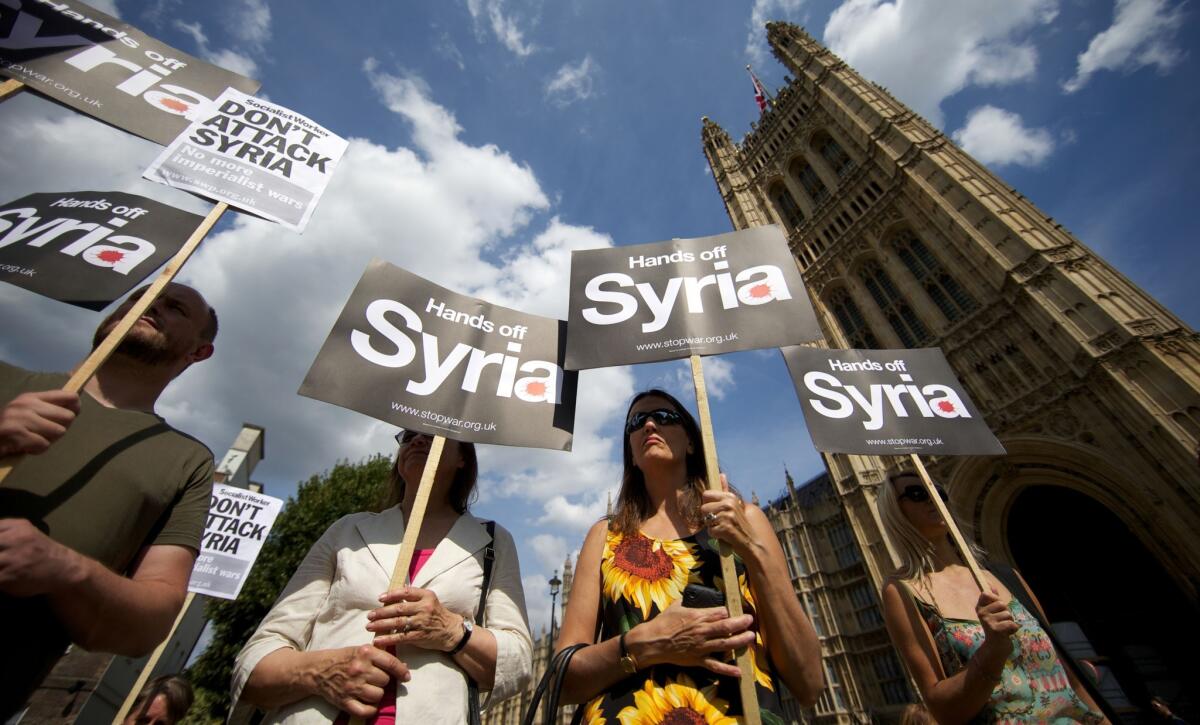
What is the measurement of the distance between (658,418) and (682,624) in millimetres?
1250

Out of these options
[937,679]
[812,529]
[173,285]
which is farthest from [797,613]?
[812,529]

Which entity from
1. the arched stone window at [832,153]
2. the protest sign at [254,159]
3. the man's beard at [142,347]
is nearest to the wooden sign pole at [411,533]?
the man's beard at [142,347]

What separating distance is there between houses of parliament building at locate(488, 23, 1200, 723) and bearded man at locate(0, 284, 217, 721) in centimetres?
1241

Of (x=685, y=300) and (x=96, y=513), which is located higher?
(x=685, y=300)

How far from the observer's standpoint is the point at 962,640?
107 inches

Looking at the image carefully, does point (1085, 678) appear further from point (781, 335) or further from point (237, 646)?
point (237, 646)

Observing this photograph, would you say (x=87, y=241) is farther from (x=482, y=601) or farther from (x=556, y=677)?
(x=556, y=677)

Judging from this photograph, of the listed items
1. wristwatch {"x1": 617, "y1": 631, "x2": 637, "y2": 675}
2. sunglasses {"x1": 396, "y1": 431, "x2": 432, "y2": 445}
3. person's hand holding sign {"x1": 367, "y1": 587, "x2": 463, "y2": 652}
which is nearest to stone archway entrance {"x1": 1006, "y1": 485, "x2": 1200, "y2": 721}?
wristwatch {"x1": 617, "y1": 631, "x2": 637, "y2": 675}

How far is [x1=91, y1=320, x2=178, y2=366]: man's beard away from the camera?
2.20 m

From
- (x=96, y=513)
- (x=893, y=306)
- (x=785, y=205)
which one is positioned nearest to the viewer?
(x=96, y=513)

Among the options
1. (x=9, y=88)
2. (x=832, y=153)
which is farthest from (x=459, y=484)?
(x=832, y=153)

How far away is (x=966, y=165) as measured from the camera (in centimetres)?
1869

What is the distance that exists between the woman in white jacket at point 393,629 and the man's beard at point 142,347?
119 centimetres

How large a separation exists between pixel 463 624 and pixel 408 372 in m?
1.43
